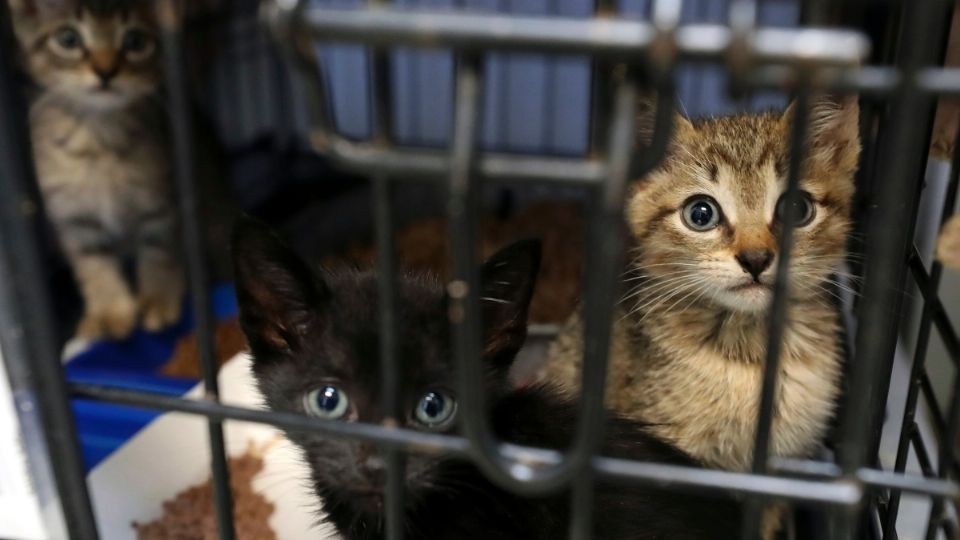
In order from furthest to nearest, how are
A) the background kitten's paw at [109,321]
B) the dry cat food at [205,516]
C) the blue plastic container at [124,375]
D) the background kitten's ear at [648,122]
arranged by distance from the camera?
the background kitten's paw at [109,321]
the blue plastic container at [124,375]
the dry cat food at [205,516]
the background kitten's ear at [648,122]

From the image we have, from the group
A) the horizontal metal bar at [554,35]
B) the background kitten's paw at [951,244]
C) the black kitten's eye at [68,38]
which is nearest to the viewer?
the horizontal metal bar at [554,35]

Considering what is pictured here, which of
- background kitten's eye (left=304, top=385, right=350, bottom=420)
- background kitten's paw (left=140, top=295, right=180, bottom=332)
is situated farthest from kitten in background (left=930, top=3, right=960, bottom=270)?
background kitten's paw (left=140, top=295, right=180, bottom=332)

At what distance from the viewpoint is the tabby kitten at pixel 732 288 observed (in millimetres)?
1149

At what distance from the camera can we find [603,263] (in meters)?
0.61

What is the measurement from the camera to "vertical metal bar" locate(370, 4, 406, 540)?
2.01 feet

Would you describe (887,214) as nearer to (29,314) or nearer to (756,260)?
(756,260)

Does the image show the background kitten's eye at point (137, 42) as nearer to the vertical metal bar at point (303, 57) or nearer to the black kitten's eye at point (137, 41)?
the black kitten's eye at point (137, 41)

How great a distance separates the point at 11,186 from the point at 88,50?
114 cm

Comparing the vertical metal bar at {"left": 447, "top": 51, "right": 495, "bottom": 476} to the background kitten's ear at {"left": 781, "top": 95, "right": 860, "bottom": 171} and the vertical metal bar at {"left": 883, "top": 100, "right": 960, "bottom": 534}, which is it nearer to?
the vertical metal bar at {"left": 883, "top": 100, "right": 960, "bottom": 534}

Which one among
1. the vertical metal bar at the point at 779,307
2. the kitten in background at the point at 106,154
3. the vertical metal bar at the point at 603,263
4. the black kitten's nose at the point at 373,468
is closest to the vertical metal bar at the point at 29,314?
the black kitten's nose at the point at 373,468

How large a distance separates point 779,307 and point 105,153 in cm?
176

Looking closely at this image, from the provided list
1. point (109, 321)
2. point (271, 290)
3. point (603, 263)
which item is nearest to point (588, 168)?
point (603, 263)

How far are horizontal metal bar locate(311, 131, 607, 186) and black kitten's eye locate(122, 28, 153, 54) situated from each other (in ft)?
4.60

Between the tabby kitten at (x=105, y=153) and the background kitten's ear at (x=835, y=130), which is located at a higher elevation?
the background kitten's ear at (x=835, y=130)
